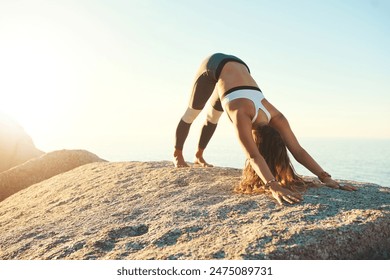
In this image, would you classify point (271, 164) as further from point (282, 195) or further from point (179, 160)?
point (179, 160)

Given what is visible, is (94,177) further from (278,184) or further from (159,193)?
(278,184)

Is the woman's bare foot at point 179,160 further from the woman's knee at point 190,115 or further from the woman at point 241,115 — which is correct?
the woman's knee at point 190,115

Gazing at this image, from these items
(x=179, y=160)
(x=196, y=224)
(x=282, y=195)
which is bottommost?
(x=196, y=224)

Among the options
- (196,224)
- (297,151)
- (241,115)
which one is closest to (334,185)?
(297,151)

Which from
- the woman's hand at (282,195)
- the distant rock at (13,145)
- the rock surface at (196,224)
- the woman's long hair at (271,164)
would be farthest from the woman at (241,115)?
the distant rock at (13,145)

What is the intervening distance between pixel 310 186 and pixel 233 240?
5.67 ft

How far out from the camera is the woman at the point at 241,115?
4.33 meters

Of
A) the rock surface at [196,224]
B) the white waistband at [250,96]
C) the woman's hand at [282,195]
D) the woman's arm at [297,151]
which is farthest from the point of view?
the white waistband at [250,96]

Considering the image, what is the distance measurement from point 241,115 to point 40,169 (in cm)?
596

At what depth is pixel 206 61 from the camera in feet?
19.7

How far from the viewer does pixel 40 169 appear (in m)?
8.89

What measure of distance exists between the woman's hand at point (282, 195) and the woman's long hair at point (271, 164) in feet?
0.88
